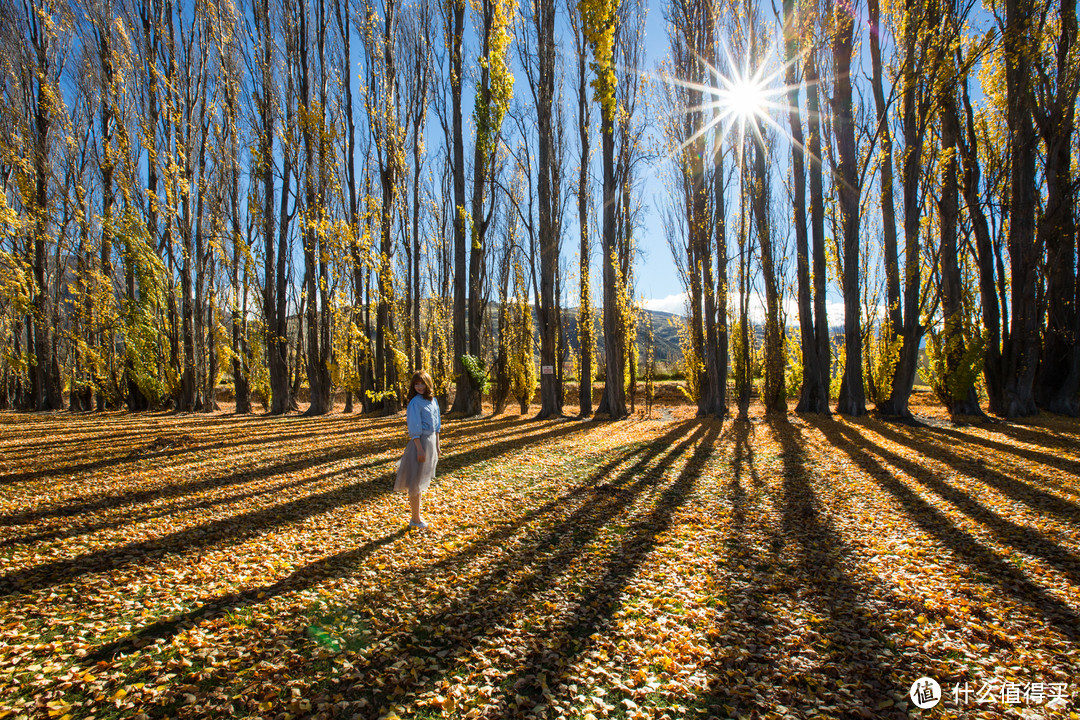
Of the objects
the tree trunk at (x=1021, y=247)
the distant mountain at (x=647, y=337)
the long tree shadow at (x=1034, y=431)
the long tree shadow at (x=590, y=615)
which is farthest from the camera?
the distant mountain at (x=647, y=337)

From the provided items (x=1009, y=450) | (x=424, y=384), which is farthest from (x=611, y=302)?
(x=424, y=384)

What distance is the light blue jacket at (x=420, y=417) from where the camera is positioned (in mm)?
4734

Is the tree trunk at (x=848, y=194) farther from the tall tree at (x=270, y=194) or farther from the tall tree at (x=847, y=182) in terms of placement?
the tall tree at (x=270, y=194)

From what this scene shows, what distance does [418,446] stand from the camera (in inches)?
188

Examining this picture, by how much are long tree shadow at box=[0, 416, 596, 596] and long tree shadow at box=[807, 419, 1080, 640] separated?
19.7 ft

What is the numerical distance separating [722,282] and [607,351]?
13.4 feet

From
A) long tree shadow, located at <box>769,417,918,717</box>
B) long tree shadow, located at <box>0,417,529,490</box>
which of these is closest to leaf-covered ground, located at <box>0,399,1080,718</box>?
long tree shadow, located at <box>769,417,918,717</box>

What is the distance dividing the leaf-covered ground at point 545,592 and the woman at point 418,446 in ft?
1.40

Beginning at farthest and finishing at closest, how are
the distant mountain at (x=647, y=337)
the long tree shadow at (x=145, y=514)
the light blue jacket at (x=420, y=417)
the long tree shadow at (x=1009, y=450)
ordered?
the distant mountain at (x=647, y=337)
the long tree shadow at (x=1009, y=450)
the light blue jacket at (x=420, y=417)
the long tree shadow at (x=145, y=514)

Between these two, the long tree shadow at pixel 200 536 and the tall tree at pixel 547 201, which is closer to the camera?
the long tree shadow at pixel 200 536

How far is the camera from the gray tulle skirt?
480 centimetres

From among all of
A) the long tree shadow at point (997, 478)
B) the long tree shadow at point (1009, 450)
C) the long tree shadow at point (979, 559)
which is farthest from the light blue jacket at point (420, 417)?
the long tree shadow at point (1009, 450)

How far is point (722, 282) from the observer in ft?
46.6

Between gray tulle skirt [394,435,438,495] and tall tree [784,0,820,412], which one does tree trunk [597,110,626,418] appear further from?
gray tulle skirt [394,435,438,495]
